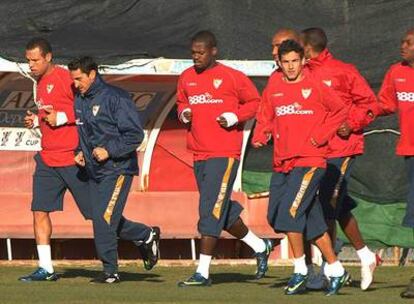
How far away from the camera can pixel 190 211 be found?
17.9 m

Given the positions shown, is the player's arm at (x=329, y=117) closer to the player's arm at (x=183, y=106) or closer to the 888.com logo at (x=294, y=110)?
the 888.com logo at (x=294, y=110)

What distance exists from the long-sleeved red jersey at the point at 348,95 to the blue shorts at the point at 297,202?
0.78 metres

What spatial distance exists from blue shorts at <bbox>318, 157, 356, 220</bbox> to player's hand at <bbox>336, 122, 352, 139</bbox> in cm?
25

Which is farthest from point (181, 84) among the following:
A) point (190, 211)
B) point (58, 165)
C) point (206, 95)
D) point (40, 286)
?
point (190, 211)

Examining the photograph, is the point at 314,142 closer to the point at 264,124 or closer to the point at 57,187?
the point at 264,124

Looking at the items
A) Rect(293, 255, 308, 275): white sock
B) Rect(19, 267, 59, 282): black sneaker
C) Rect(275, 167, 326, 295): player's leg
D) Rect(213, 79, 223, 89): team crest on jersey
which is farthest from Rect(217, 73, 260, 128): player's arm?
Rect(19, 267, 59, 282): black sneaker

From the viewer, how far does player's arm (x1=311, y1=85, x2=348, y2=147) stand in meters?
12.5

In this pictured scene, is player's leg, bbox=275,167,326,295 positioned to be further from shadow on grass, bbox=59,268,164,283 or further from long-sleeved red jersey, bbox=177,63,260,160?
shadow on grass, bbox=59,268,164,283

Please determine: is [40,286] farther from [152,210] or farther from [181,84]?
[152,210]

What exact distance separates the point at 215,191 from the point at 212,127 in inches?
22.7

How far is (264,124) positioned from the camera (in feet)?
41.9

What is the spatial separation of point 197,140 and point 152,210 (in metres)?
4.32

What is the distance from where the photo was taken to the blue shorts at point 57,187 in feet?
46.1

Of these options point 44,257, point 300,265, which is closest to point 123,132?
point 44,257
